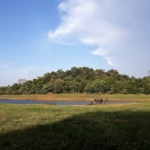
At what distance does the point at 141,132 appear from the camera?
853 centimetres

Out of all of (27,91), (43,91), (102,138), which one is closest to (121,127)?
(102,138)

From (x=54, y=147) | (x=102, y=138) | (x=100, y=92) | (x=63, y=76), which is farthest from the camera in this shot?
(x=63, y=76)

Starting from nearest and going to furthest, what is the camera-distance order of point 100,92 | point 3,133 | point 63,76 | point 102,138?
point 102,138 → point 3,133 → point 100,92 → point 63,76

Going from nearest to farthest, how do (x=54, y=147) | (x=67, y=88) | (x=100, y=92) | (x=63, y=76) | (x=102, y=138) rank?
(x=54, y=147) < (x=102, y=138) < (x=100, y=92) < (x=67, y=88) < (x=63, y=76)

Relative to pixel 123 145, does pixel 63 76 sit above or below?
above

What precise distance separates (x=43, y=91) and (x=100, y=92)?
77.0 feet

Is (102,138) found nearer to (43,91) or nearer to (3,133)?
(3,133)

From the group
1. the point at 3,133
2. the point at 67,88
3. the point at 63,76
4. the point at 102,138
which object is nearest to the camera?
the point at 102,138

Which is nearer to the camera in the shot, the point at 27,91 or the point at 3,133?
the point at 3,133

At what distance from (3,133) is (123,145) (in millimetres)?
4192

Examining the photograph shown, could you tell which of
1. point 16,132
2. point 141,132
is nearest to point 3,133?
point 16,132

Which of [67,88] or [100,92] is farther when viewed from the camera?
[67,88]

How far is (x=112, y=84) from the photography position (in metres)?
91.6

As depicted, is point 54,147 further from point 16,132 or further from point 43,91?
point 43,91
